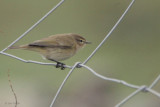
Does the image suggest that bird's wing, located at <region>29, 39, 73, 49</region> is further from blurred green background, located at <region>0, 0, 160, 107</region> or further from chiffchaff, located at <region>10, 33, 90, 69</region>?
blurred green background, located at <region>0, 0, 160, 107</region>

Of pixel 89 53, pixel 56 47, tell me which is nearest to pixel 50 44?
pixel 56 47

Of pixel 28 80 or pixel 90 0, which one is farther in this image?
pixel 90 0

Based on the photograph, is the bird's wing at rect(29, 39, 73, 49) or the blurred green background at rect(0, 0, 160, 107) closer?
the bird's wing at rect(29, 39, 73, 49)

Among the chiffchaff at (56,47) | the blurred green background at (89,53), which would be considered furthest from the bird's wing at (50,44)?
the blurred green background at (89,53)

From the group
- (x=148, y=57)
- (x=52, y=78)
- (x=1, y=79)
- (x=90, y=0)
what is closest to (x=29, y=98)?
(x=1, y=79)

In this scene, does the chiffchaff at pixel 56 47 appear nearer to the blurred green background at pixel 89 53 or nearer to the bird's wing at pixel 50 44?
the bird's wing at pixel 50 44

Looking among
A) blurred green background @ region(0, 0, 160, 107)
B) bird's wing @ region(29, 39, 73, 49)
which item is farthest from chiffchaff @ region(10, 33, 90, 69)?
blurred green background @ region(0, 0, 160, 107)

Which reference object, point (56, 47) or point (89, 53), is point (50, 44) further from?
point (89, 53)

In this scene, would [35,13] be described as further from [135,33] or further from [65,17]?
[135,33]
